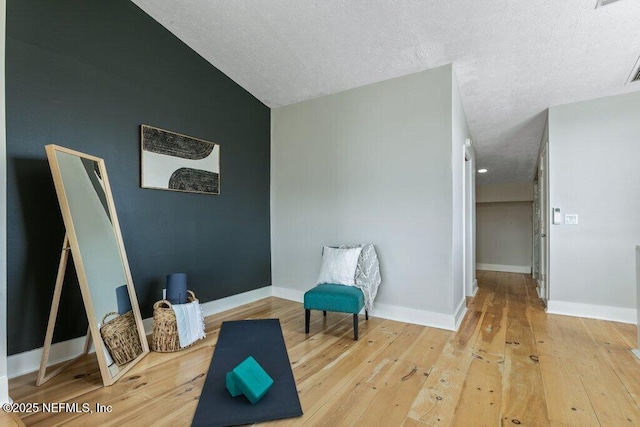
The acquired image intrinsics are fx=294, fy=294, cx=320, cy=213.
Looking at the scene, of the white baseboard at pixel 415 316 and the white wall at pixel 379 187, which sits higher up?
the white wall at pixel 379 187

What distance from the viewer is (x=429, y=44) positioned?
2.71m

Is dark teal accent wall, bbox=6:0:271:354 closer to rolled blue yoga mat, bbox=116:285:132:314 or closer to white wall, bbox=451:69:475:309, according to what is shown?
rolled blue yoga mat, bbox=116:285:132:314

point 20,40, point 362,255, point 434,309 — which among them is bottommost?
point 434,309

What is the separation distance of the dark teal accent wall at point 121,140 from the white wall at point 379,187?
1.69ft

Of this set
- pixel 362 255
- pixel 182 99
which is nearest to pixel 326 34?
pixel 182 99

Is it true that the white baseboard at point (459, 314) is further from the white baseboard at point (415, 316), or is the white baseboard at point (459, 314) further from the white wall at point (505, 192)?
the white wall at point (505, 192)

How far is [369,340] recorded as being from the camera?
2.69 m

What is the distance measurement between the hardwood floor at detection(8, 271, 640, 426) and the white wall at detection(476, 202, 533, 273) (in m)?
3.93

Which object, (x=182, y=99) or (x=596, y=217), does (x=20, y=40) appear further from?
(x=596, y=217)

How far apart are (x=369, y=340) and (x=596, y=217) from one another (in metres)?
2.96

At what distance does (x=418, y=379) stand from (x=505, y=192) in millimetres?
6059

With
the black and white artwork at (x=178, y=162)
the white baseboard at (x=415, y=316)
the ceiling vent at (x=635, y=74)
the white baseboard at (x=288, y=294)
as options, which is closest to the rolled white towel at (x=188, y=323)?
the black and white artwork at (x=178, y=162)

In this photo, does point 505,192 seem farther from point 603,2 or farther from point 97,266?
point 97,266

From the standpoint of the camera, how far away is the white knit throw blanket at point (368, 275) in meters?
3.14
